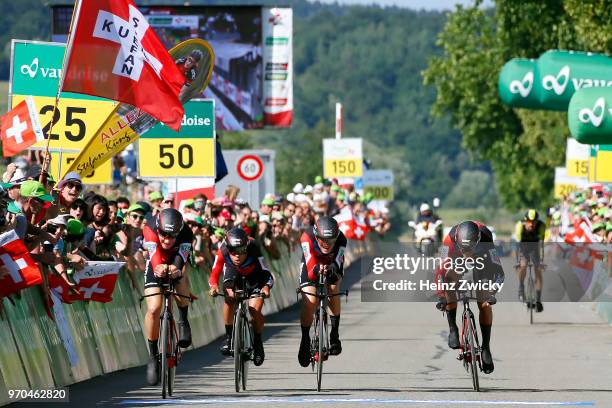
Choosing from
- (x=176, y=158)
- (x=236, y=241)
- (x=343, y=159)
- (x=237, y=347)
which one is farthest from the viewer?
(x=343, y=159)

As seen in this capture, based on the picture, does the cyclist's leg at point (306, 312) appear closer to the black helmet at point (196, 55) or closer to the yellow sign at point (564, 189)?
the black helmet at point (196, 55)

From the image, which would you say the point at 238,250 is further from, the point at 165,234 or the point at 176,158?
the point at 176,158

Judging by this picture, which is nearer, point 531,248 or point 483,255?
point 483,255

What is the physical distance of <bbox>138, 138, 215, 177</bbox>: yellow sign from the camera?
24.9 m

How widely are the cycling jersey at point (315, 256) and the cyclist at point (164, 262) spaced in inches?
50.2

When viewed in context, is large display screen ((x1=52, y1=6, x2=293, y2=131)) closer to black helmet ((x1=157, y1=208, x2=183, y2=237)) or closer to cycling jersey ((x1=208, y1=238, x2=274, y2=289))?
cycling jersey ((x1=208, y1=238, x2=274, y2=289))

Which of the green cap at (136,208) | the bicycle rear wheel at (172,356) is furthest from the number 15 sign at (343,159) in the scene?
the bicycle rear wheel at (172,356)

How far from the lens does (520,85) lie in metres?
25.5

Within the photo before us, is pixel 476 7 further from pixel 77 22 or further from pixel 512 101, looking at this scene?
pixel 77 22

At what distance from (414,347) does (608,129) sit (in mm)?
4327

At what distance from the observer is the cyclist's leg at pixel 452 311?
1558 centimetres

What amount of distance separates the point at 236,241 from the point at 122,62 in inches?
162

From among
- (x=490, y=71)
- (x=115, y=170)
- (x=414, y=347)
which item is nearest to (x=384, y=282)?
(x=414, y=347)

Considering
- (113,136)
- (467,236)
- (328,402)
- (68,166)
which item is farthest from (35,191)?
(68,166)
